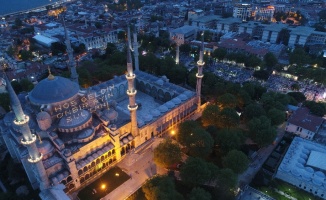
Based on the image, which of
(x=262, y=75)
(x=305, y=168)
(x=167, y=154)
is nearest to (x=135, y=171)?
(x=167, y=154)

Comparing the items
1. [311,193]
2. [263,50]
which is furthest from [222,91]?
[263,50]

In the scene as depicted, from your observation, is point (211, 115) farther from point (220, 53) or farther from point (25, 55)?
point (25, 55)

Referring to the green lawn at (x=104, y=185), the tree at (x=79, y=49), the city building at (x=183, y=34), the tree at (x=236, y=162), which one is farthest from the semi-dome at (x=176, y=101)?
the tree at (x=79, y=49)

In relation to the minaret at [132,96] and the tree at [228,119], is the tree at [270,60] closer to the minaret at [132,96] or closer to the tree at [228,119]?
the tree at [228,119]

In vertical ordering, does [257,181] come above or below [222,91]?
below

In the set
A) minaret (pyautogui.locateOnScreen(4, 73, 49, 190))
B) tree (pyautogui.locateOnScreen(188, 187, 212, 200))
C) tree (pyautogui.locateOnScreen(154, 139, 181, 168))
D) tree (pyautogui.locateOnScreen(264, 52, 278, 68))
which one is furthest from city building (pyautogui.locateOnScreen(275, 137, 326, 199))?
tree (pyautogui.locateOnScreen(264, 52, 278, 68))

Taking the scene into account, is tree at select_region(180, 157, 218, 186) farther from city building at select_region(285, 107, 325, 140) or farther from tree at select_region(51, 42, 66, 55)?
tree at select_region(51, 42, 66, 55)

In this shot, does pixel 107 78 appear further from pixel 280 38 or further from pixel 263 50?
pixel 280 38
